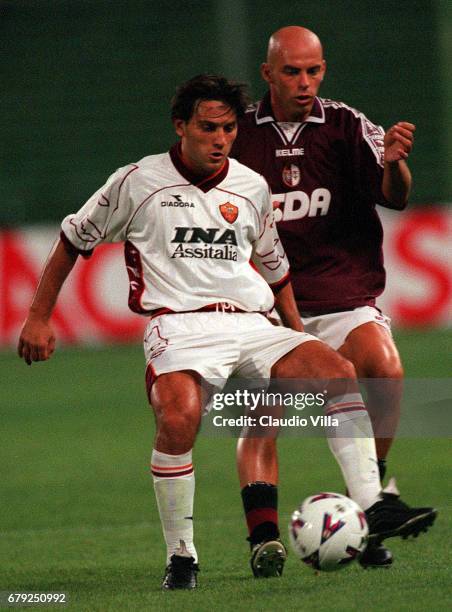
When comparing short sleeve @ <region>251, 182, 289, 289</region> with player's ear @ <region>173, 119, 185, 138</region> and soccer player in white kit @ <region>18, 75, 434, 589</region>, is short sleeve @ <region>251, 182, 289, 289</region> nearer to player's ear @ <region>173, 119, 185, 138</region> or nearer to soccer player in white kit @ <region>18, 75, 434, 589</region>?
soccer player in white kit @ <region>18, 75, 434, 589</region>

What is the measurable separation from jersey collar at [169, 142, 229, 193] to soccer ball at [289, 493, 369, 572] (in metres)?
1.34

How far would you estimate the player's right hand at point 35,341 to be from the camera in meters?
5.09

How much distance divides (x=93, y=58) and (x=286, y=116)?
14.0 meters

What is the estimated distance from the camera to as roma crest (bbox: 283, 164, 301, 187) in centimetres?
584

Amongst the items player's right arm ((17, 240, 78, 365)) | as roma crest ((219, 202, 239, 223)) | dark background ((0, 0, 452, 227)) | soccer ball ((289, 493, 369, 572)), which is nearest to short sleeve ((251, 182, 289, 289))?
as roma crest ((219, 202, 239, 223))

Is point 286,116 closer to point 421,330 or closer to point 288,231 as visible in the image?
point 288,231

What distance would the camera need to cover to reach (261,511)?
205 inches

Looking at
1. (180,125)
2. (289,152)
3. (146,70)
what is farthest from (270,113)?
(146,70)

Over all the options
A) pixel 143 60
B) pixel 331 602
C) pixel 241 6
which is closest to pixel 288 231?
pixel 331 602

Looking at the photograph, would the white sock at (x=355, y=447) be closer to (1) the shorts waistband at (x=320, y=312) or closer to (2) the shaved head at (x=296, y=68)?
(1) the shorts waistband at (x=320, y=312)

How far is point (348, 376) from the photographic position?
488 cm

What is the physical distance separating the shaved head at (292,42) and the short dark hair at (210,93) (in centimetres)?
64

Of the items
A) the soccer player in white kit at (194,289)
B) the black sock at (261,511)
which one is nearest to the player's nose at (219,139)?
the soccer player in white kit at (194,289)

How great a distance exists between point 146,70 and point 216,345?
48.8ft
